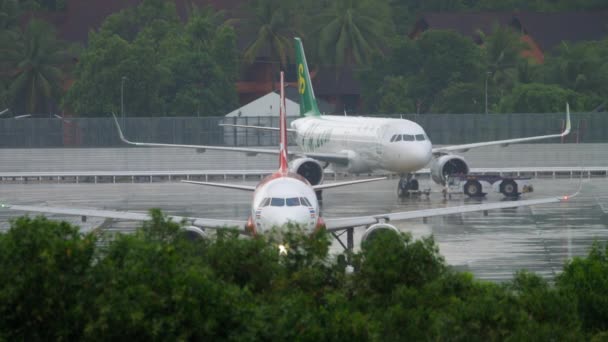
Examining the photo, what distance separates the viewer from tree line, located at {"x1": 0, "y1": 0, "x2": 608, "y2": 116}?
90.9 metres

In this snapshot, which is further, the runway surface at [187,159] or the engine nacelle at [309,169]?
the runway surface at [187,159]

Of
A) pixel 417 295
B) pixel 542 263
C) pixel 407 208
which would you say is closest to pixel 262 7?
pixel 407 208

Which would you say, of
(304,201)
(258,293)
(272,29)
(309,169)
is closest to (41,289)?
(258,293)

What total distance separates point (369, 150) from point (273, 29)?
60.0m

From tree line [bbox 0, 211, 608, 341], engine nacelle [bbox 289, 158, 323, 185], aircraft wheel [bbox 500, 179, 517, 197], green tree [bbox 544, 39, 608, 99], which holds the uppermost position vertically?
green tree [bbox 544, 39, 608, 99]

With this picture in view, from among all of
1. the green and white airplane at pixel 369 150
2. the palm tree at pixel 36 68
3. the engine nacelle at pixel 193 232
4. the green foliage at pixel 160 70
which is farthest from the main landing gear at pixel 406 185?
the palm tree at pixel 36 68

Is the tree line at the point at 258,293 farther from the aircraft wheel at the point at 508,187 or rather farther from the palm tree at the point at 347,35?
the palm tree at the point at 347,35

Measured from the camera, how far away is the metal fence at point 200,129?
6562cm

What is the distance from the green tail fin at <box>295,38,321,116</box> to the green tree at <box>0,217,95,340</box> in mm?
42110

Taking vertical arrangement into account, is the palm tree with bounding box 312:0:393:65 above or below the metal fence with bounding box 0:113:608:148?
above

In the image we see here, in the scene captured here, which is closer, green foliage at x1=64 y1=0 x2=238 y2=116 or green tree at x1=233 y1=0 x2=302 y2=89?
green foliage at x1=64 y1=0 x2=238 y2=116

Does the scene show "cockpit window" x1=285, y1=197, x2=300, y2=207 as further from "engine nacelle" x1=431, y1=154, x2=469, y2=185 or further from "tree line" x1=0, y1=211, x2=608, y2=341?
"engine nacelle" x1=431, y1=154, x2=469, y2=185

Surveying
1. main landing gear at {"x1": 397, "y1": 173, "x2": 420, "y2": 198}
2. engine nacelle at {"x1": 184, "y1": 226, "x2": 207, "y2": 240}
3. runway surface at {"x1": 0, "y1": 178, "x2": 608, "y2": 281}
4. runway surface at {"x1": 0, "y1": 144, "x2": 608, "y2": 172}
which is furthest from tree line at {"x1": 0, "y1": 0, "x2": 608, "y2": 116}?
engine nacelle at {"x1": 184, "y1": 226, "x2": 207, "y2": 240}

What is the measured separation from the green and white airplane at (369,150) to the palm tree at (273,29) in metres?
51.2
